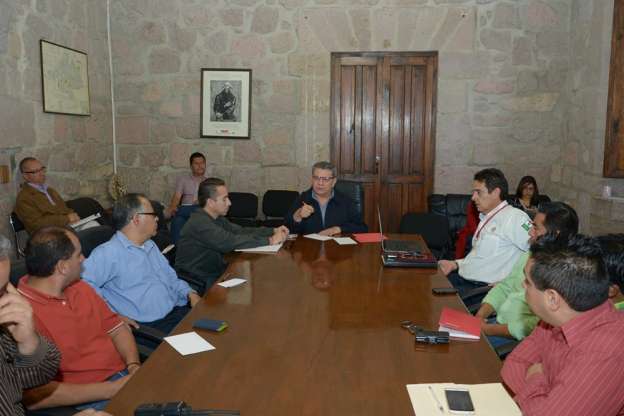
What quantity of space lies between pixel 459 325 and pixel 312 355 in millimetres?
596

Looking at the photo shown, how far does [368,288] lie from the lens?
8.82ft

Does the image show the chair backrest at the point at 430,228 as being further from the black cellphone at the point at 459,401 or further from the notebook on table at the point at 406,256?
the black cellphone at the point at 459,401

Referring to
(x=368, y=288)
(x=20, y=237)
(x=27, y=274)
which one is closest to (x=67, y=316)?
(x=27, y=274)

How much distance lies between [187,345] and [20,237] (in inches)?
141

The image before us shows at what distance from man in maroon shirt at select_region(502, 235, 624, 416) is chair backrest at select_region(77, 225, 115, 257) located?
207cm

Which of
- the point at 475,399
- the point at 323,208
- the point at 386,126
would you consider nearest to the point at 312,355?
the point at 475,399

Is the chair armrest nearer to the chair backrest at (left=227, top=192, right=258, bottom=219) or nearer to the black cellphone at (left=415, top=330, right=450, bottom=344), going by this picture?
the black cellphone at (left=415, top=330, right=450, bottom=344)

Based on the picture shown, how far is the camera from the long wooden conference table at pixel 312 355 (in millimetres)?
1567

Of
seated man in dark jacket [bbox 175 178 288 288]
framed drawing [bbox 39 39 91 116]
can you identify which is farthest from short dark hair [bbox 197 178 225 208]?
framed drawing [bbox 39 39 91 116]

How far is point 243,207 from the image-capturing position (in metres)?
6.22

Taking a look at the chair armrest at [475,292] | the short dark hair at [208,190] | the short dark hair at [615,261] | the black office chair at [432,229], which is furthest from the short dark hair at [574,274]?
the black office chair at [432,229]

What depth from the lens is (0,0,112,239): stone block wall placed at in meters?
4.66

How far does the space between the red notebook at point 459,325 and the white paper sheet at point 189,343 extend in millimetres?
873

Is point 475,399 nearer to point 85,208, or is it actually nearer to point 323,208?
point 323,208
